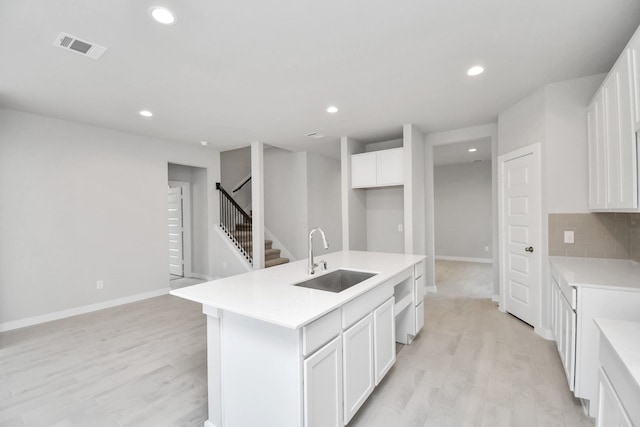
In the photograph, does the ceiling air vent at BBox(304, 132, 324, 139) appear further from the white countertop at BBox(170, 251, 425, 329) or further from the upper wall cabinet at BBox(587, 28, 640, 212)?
the upper wall cabinet at BBox(587, 28, 640, 212)

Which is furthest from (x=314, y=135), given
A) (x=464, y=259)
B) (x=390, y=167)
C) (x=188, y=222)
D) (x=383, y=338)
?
(x=464, y=259)

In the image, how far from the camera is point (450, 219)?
8.27 metres

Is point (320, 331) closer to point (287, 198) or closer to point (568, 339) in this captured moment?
point (568, 339)

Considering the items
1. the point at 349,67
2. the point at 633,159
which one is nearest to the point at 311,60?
the point at 349,67

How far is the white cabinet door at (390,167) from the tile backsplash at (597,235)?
79.6 inches

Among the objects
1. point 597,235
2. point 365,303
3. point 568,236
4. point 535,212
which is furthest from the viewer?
point 535,212

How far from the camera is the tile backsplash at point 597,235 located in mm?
2734

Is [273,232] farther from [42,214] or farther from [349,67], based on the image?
[349,67]

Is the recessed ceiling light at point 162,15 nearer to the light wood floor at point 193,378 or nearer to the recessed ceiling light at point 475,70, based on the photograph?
the recessed ceiling light at point 475,70

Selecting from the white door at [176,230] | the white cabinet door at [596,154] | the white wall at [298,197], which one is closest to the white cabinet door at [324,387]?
the white cabinet door at [596,154]

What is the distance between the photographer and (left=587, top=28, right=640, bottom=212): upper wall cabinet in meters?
1.89

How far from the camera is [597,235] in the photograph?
9.48ft

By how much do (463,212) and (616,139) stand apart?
620cm

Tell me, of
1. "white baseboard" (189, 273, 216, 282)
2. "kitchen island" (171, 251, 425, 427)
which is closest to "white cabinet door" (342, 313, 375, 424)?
"kitchen island" (171, 251, 425, 427)
